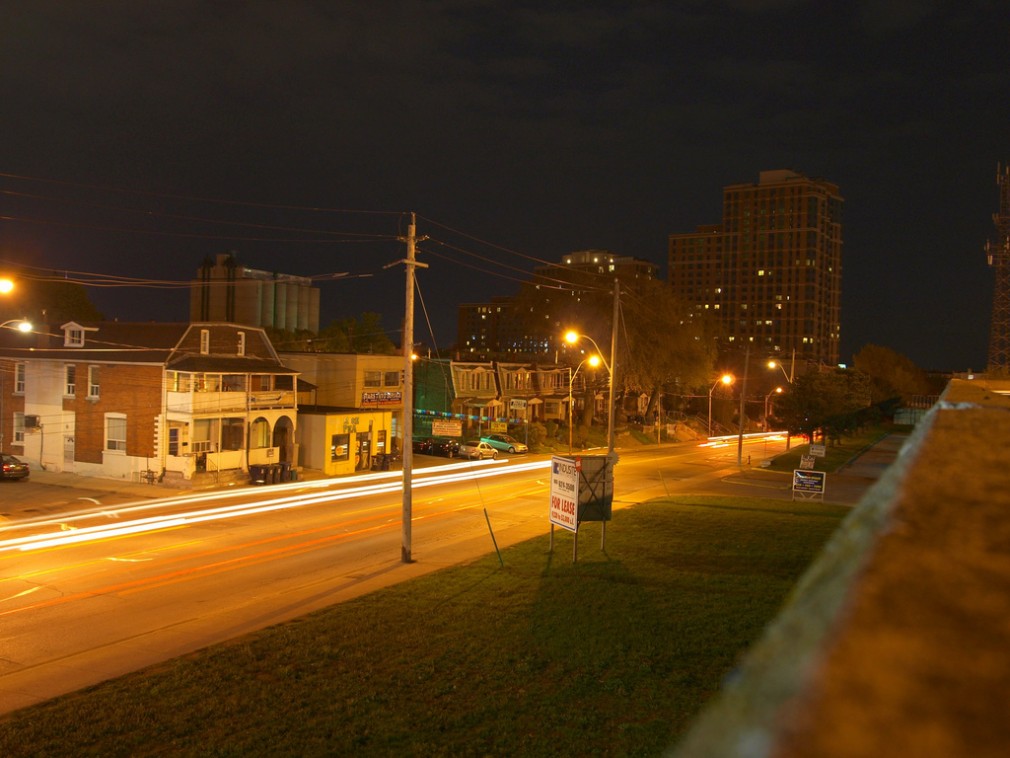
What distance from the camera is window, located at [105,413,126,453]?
38031 mm

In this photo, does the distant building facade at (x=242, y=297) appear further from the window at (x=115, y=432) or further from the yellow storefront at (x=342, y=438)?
the window at (x=115, y=432)

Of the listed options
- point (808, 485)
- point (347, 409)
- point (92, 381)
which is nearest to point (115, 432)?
point (92, 381)

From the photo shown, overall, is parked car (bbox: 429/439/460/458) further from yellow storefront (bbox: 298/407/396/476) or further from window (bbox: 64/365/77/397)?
window (bbox: 64/365/77/397)

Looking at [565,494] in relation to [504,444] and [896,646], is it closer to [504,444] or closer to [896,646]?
[896,646]

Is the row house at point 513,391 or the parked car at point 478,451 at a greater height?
the row house at point 513,391

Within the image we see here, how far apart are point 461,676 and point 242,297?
3727 inches

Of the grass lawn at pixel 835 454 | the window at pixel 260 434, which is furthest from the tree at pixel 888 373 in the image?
the window at pixel 260 434

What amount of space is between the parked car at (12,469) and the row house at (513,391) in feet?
103

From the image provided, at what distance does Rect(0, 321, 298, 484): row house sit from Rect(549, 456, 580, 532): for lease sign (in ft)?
72.5

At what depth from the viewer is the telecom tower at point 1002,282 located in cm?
6319

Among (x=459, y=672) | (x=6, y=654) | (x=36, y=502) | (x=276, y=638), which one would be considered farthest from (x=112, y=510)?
(x=459, y=672)

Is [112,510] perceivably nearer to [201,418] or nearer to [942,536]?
[201,418]

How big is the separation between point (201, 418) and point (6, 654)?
24.8 m

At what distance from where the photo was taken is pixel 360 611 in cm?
1598
